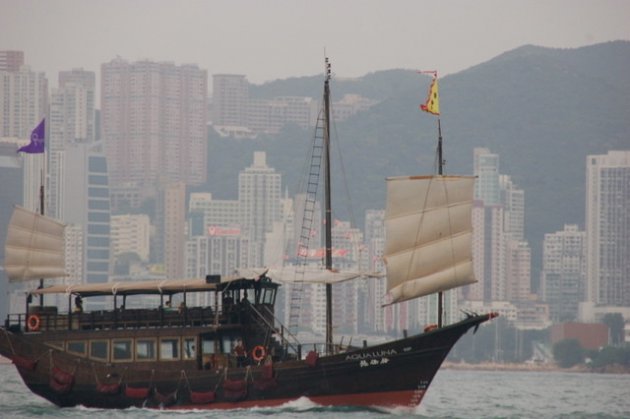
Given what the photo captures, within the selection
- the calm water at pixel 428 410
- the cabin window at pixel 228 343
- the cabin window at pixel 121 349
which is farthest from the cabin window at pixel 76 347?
the cabin window at pixel 228 343

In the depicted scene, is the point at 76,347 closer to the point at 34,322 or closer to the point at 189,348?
the point at 34,322

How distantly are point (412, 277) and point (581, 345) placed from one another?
145089 mm

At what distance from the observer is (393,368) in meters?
53.9

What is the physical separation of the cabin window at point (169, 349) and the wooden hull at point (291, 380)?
0.77 feet

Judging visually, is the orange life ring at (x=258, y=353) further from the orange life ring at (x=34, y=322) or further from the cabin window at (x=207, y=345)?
the orange life ring at (x=34, y=322)

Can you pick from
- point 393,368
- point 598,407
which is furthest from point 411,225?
point 598,407

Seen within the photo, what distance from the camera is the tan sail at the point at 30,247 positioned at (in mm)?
60250

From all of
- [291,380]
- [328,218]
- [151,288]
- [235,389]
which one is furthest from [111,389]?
[328,218]

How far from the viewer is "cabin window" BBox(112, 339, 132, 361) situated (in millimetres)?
55250

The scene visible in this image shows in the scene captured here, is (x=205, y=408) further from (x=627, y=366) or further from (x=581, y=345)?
(x=581, y=345)

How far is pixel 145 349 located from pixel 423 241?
361 inches

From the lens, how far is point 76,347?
5566 cm

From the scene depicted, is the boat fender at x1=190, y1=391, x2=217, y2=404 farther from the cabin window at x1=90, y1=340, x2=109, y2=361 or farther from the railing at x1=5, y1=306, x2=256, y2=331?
the cabin window at x1=90, y1=340, x2=109, y2=361

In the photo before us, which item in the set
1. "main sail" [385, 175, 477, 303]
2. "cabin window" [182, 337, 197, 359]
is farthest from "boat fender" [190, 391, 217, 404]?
"main sail" [385, 175, 477, 303]
